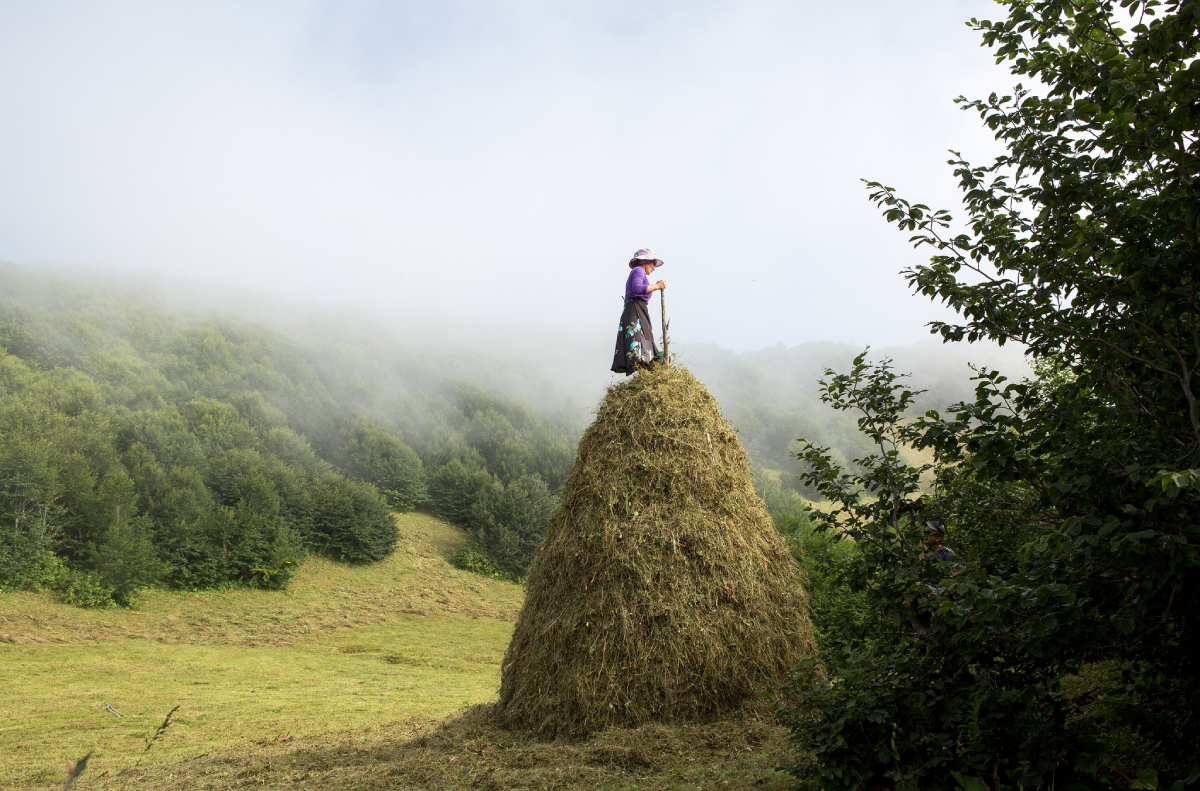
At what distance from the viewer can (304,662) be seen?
632 inches

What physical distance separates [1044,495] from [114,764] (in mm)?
8643

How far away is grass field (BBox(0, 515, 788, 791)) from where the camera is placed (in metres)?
Result: 5.34

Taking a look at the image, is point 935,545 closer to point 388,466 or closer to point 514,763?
point 514,763

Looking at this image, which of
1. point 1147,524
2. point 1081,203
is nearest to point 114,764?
point 1147,524

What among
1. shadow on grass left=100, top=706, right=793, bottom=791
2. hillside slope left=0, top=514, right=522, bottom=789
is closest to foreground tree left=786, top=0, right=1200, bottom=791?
shadow on grass left=100, top=706, right=793, bottom=791

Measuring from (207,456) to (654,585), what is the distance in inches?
1224

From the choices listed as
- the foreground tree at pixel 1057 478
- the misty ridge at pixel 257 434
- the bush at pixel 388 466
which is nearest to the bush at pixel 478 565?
the misty ridge at pixel 257 434

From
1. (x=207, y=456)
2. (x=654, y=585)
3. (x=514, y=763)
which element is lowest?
(x=207, y=456)

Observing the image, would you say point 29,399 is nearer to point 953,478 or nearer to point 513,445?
point 513,445

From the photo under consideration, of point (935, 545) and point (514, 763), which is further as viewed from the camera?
point (514, 763)

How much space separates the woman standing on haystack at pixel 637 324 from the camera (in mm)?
7621

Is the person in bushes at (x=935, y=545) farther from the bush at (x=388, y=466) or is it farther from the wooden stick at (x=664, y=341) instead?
the bush at (x=388, y=466)

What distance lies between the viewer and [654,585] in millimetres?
6312

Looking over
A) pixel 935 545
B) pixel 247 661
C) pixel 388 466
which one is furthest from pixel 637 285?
pixel 388 466
